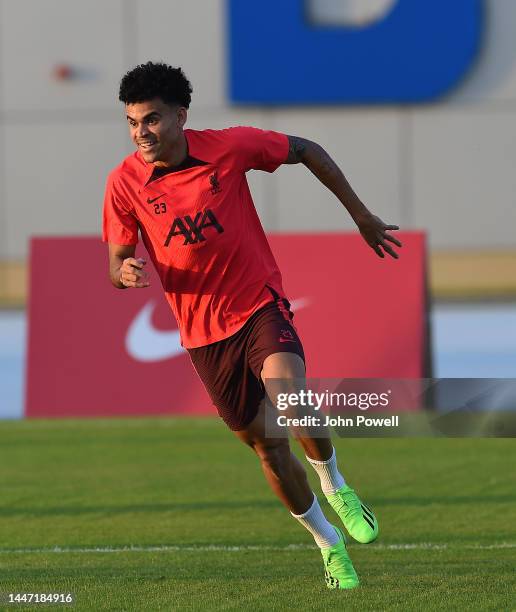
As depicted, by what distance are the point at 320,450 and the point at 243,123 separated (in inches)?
867

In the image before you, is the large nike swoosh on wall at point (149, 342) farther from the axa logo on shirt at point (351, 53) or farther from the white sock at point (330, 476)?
the axa logo on shirt at point (351, 53)

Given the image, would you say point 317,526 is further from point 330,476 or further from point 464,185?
point 464,185

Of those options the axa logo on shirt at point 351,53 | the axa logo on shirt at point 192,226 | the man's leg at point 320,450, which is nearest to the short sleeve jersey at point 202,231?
the axa logo on shirt at point 192,226

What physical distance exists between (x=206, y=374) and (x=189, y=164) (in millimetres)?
993

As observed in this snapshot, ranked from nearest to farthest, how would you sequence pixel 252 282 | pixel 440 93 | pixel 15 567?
pixel 252 282, pixel 15 567, pixel 440 93

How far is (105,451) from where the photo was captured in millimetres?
11758

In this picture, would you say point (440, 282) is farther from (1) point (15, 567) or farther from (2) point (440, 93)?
(1) point (15, 567)

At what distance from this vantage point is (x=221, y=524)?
8398 mm

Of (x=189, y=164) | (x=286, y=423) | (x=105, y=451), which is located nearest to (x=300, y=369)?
(x=286, y=423)

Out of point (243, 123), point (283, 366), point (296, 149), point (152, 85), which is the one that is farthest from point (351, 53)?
point (283, 366)

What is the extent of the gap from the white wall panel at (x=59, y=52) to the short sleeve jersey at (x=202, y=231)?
871 inches

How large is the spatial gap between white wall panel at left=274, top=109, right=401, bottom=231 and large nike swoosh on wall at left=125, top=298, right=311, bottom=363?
48.8 ft

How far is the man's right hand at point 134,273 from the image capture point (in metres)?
5.85

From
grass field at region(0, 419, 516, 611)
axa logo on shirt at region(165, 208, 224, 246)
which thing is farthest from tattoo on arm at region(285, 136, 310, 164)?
grass field at region(0, 419, 516, 611)
